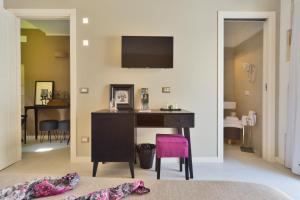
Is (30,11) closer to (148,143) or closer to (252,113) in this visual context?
(148,143)

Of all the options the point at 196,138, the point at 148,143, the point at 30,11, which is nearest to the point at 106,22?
the point at 30,11

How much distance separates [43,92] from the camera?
591cm

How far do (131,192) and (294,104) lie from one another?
9.73 feet

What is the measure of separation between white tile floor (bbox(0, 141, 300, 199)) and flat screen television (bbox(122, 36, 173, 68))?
1601 mm

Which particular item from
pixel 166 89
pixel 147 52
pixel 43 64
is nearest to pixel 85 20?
pixel 147 52

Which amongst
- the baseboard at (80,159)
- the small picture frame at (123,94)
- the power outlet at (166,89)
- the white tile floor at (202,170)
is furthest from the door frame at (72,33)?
the power outlet at (166,89)

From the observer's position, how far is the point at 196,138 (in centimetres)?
368

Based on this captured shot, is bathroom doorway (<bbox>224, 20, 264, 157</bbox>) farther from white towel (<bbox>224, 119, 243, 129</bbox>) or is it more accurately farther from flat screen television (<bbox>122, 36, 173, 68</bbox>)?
flat screen television (<bbox>122, 36, 173, 68</bbox>)

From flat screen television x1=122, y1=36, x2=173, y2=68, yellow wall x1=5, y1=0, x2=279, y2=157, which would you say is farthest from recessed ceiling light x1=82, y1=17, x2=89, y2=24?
flat screen television x1=122, y1=36, x2=173, y2=68

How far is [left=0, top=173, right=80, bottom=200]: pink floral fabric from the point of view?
3.22ft

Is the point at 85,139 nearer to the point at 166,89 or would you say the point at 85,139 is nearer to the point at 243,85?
the point at 166,89

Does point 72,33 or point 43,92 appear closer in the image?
point 72,33

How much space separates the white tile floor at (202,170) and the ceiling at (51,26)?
2811 mm

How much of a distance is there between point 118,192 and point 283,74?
3.46 m
